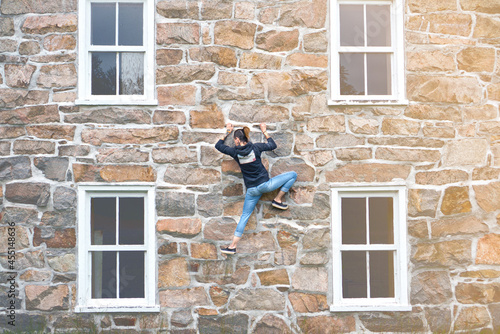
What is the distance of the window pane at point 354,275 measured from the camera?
231 inches

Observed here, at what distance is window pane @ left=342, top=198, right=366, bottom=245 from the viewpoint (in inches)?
232

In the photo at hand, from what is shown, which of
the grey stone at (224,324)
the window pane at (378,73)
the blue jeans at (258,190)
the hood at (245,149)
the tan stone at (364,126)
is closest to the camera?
the hood at (245,149)

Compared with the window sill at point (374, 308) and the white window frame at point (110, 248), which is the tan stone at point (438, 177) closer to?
the window sill at point (374, 308)

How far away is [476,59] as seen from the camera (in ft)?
19.2

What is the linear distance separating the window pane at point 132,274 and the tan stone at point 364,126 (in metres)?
3.08

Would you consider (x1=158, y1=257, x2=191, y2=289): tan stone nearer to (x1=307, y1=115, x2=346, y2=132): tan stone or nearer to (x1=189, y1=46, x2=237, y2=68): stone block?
(x1=307, y1=115, x2=346, y2=132): tan stone

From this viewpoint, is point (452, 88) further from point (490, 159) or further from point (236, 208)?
point (236, 208)

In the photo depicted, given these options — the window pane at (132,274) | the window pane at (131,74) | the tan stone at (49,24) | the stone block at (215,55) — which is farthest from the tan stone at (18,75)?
the window pane at (132,274)

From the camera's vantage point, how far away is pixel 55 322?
223 inches

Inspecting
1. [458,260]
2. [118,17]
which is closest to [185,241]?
[118,17]

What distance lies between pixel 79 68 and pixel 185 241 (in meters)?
2.51

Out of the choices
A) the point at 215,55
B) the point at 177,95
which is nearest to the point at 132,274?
the point at 177,95

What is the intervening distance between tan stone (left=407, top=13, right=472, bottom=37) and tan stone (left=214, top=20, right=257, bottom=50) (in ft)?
6.61

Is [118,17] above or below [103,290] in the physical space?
above
